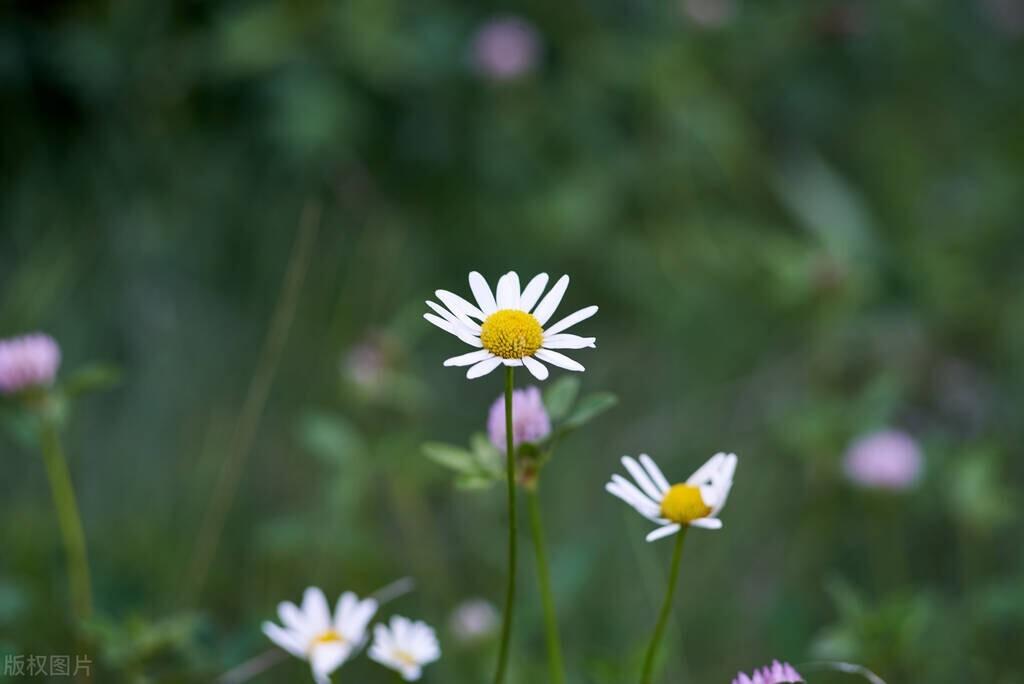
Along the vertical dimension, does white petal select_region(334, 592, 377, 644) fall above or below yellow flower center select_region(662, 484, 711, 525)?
below

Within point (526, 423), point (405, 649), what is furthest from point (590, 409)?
point (405, 649)

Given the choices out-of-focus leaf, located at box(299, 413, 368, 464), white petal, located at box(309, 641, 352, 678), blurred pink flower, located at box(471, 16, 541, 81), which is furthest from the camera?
blurred pink flower, located at box(471, 16, 541, 81)

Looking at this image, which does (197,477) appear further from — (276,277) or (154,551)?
(276,277)

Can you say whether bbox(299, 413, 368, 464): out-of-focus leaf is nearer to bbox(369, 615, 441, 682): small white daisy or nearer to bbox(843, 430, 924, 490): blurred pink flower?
bbox(369, 615, 441, 682): small white daisy

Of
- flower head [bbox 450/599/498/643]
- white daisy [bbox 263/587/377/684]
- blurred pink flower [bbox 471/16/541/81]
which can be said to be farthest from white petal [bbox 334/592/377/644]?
blurred pink flower [bbox 471/16/541/81]

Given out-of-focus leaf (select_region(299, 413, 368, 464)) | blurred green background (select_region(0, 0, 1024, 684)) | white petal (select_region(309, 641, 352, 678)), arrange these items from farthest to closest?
blurred green background (select_region(0, 0, 1024, 684)) → out-of-focus leaf (select_region(299, 413, 368, 464)) → white petal (select_region(309, 641, 352, 678))

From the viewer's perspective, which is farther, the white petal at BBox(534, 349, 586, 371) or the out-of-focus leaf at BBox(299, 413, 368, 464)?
the out-of-focus leaf at BBox(299, 413, 368, 464)

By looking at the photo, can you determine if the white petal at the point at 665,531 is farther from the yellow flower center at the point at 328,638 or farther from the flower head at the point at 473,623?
the flower head at the point at 473,623
